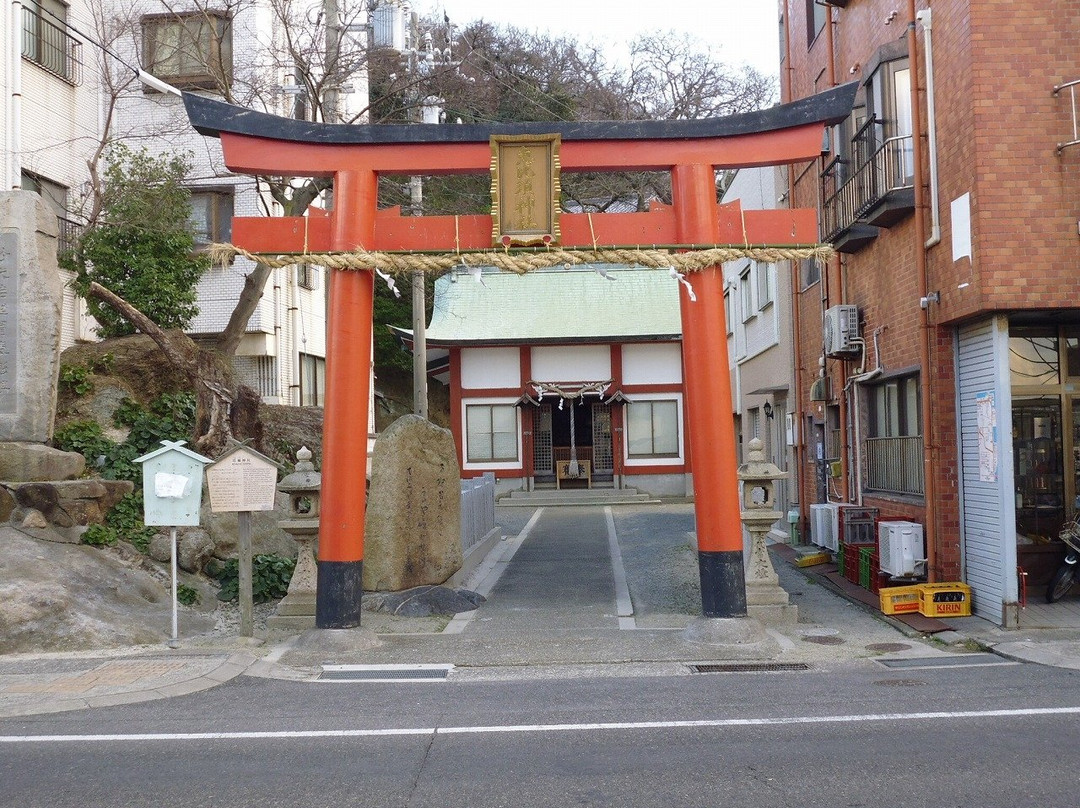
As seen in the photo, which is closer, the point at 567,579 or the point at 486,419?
the point at 567,579

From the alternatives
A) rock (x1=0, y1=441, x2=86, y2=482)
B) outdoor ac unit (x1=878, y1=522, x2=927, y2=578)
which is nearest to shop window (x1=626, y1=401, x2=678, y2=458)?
outdoor ac unit (x1=878, y1=522, x2=927, y2=578)

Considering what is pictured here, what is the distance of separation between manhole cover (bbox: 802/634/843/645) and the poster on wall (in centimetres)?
242

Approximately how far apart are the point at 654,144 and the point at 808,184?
25.2ft

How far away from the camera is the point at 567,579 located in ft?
47.2

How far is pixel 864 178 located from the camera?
518 inches

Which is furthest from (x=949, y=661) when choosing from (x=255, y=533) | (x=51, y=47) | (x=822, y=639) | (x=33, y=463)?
(x=51, y=47)

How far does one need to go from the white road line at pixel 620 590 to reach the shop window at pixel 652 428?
12.0 meters

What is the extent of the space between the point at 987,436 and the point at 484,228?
232 inches

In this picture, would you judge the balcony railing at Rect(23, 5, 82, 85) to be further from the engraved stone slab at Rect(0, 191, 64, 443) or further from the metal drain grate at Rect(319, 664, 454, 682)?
the metal drain grate at Rect(319, 664, 454, 682)

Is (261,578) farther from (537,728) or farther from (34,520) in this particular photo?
(537,728)

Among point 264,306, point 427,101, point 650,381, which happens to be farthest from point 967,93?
point 650,381

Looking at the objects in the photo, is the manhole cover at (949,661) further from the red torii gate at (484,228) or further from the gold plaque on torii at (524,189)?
the gold plaque on torii at (524,189)

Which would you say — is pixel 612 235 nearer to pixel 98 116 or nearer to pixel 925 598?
pixel 925 598

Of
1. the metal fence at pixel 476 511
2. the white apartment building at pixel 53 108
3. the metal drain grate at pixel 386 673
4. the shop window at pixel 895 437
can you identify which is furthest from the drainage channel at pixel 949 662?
the white apartment building at pixel 53 108
